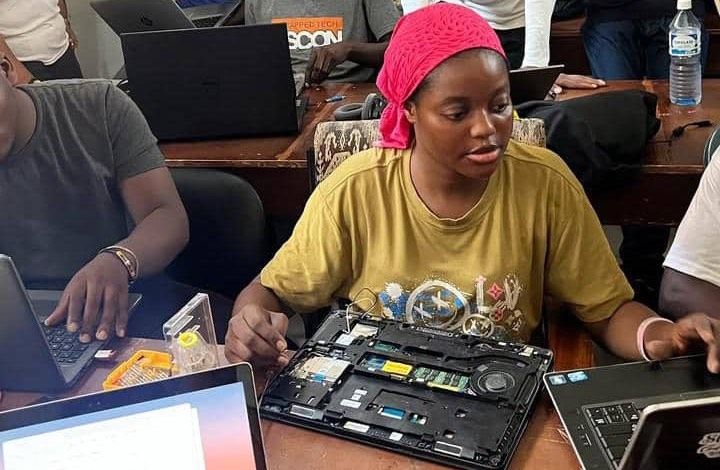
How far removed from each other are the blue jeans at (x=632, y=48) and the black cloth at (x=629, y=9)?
0.02 meters

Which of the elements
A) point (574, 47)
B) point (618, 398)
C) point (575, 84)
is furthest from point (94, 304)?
point (574, 47)

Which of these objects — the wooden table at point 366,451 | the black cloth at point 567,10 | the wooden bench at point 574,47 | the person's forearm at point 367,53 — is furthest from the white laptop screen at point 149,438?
the black cloth at point 567,10

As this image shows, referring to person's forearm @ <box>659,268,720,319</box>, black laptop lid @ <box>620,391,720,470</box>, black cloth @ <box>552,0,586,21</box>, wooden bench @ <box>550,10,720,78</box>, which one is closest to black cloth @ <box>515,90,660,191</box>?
person's forearm @ <box>659,268,720,319</box>

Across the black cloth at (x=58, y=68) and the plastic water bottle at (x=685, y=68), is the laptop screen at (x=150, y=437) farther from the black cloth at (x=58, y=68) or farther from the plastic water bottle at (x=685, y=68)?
the black cloth at (x=58, y=68)

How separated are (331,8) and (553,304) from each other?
5.39ft

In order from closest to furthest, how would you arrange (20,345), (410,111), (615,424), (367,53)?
1. (615,424)
2. (20,345)
3. (410,111)
4. (367,53)

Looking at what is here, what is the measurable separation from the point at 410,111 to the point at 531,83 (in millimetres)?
714

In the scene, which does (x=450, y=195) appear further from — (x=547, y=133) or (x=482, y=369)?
(x=547, y=133)

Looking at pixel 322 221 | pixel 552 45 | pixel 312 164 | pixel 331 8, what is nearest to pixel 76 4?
pixel 331 8

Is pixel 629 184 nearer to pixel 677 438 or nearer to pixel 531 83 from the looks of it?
pixel 531 83

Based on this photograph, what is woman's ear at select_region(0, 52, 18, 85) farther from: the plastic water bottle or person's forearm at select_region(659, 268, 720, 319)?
the plastic water bottle

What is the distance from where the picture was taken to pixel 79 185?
5.39ft

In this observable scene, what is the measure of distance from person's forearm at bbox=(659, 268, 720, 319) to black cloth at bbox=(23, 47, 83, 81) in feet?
8.20

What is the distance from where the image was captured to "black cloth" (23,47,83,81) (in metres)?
3.08
